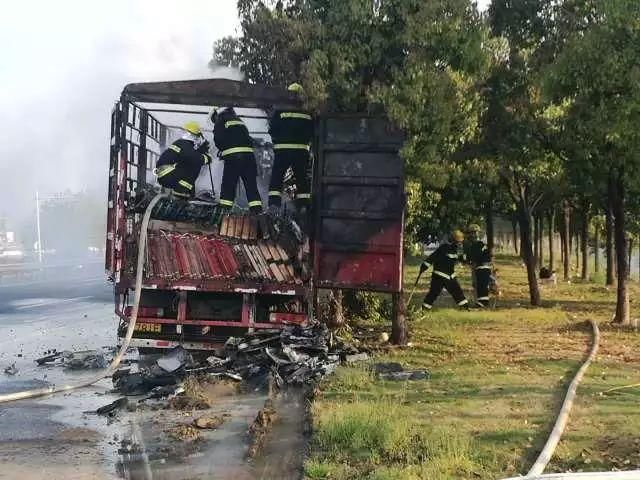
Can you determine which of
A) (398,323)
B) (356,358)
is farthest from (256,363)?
(398,323)

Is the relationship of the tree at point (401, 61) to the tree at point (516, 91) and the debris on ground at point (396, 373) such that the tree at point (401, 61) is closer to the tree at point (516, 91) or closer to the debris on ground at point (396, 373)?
the tree at point (516, 91)

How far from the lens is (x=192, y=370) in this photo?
8.26m

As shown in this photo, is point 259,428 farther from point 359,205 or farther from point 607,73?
point 607,73

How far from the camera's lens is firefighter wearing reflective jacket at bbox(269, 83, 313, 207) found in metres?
9.38

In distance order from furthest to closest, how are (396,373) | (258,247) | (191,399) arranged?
(258,247), (396,373), (191,399)

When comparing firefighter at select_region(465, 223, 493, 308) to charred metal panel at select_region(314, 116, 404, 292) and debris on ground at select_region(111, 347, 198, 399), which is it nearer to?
charred metal panel at select_region(314, 116, 404, 292)

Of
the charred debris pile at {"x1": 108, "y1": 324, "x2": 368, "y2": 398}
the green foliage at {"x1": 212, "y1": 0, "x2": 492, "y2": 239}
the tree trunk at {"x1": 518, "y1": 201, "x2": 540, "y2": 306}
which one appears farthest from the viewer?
the tree trunk at {"x1": 518, "y1": 201, "x2": 540, "y2": 306}

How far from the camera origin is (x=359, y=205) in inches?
360

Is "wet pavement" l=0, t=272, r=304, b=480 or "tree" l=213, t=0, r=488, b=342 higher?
"tree" l=213, t=0, r=488, b=342

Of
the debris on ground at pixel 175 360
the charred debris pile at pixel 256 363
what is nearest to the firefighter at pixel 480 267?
the charred debris pile at pixel 256 363

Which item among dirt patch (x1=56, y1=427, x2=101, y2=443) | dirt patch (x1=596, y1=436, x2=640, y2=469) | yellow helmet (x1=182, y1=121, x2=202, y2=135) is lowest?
dirt patch (x1=56, y1=427, x2=101, y2=443)

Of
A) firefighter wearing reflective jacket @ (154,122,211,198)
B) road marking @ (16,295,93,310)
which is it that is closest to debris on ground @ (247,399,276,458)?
firefighter wearing reflective jacket @ (154,122,211,198)

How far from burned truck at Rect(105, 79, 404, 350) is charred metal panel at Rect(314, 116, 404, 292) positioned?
0.01 m

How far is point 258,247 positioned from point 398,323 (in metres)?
2.23
